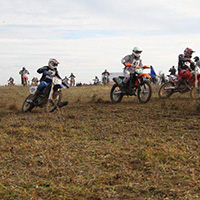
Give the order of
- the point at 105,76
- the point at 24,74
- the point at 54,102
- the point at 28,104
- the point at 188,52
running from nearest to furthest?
the point at 54,102
the point at 28,104
the point at 188,52
the point at 24,74
the point at 105,76

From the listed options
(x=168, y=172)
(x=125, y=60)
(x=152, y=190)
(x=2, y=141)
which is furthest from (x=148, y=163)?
(x=125, y=60)

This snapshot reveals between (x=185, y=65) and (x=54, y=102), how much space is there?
5690mm

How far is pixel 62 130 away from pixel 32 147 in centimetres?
165

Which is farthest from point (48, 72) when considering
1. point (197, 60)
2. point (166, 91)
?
point (197, 60)

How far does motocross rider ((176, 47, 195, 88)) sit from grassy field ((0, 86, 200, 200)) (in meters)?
4.72

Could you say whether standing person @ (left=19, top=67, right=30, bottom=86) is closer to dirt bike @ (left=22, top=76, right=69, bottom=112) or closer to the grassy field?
dirt bike @ (left=22, top=76, right=69, bottom=112)

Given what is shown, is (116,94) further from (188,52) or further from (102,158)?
(102,158)

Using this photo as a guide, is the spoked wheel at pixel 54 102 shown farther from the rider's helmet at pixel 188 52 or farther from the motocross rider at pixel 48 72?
the rider's helmet at pixel 188 52

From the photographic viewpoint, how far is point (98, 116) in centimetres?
995

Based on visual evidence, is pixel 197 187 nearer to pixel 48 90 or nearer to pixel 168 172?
pixel 168 172

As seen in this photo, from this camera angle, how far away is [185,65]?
14102 millimetres

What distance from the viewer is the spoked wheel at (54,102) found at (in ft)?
36.0

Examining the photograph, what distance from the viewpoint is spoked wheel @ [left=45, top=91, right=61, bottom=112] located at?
11.0 m

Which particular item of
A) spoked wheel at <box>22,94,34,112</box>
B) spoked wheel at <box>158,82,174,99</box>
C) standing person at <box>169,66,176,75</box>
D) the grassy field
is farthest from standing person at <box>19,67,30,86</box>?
the grassy field
